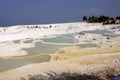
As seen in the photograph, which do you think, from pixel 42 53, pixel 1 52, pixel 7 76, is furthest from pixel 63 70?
pixel 1 52

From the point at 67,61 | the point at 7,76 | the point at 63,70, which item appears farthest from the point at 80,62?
the point at 7,76

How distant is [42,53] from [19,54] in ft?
6.49

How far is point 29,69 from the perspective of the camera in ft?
52.6

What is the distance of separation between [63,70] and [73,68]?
2.38 feet

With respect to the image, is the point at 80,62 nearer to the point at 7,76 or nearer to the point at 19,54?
the point at 7,76

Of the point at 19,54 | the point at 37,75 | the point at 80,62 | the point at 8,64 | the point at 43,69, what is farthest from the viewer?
the point at 19,54

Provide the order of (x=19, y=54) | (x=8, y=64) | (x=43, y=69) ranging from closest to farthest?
(x=43, y=69), (x=8, y=64), (x=19, y=54)

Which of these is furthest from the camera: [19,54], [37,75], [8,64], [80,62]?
[19,54]

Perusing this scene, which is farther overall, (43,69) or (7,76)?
(43,69)

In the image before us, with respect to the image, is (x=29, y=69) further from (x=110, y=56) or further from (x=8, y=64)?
(x=110, y=56)

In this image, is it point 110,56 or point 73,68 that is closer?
point 73,68

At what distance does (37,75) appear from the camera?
1482 centimetres

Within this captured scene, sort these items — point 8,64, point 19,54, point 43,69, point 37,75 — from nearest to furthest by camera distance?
point 37,75
point 43,69
point 8,64
point 19,54

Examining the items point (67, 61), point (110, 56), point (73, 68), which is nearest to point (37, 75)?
point (73, 68)
